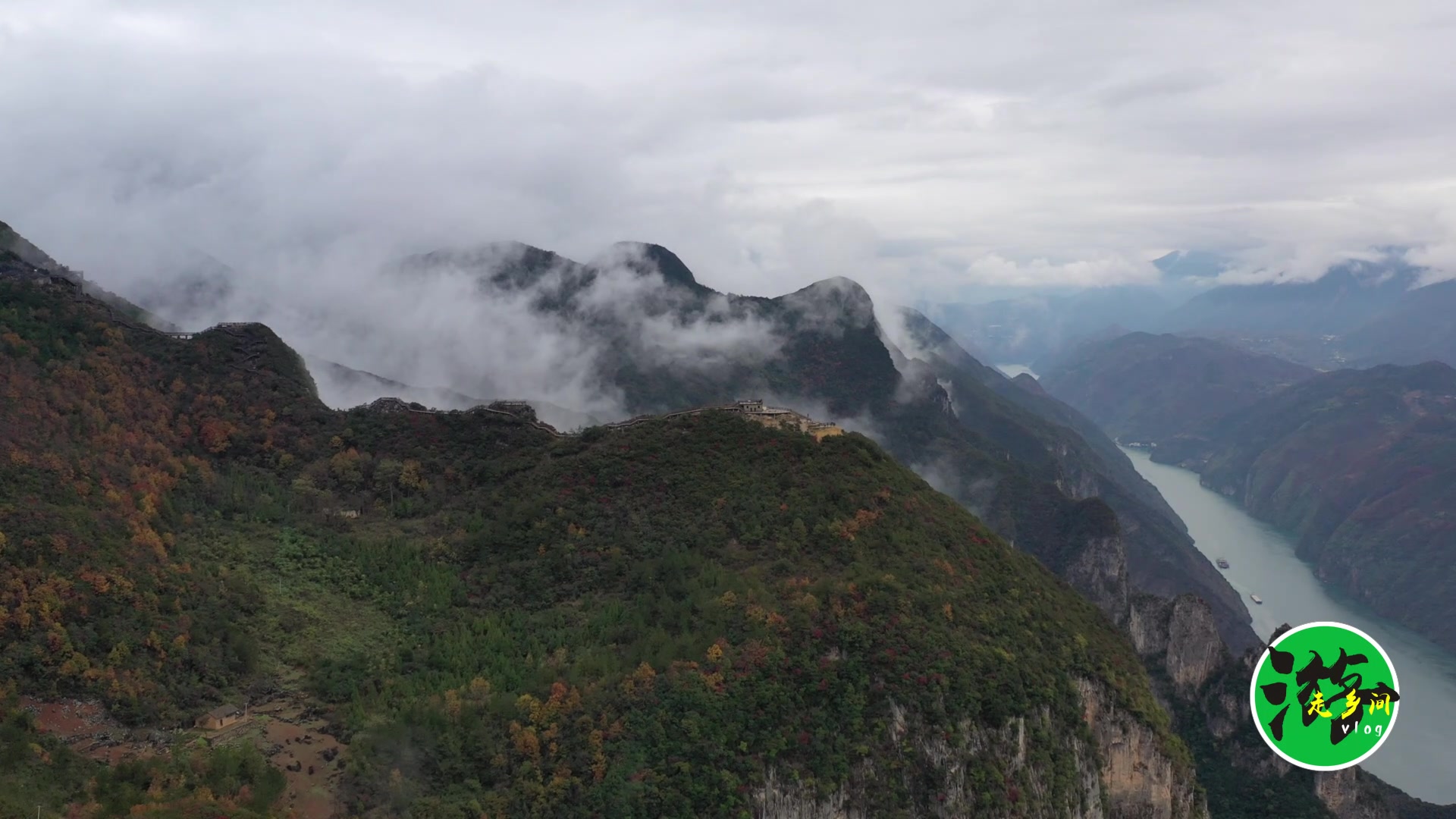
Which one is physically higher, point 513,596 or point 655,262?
point 655,262

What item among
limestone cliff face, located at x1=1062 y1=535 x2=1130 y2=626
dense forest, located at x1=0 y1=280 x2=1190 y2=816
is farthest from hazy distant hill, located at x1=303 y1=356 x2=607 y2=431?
limestone cliff face, located at x1=1062 y1=535 x2=1130 y2=626

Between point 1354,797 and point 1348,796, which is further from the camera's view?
point 1354,797

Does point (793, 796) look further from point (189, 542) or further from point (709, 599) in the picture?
point (189, 542)

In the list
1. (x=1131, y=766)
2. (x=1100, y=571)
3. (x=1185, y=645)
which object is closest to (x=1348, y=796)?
(x=1185, y=645)

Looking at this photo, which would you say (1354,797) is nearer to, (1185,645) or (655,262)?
(1185,645)

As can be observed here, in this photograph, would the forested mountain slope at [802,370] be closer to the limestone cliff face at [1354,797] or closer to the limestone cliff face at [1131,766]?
the limestone cliff face at [1354,797]

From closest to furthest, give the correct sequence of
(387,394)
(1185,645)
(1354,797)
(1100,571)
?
(1354,797), (1185,645), (387,394), (1100,571)

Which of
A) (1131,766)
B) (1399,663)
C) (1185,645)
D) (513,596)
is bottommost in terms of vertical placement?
(1399,663)

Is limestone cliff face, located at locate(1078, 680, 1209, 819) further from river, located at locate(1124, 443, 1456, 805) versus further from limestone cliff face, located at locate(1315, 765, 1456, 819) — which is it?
river, located at locate(1124, 443, 1456, 805)
